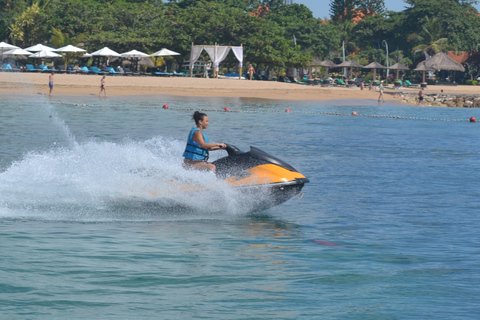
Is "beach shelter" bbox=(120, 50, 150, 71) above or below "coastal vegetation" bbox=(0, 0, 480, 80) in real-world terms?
below

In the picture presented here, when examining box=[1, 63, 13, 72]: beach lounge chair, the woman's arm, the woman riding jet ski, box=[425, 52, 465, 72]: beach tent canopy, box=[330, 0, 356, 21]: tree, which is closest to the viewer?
the woman's arm

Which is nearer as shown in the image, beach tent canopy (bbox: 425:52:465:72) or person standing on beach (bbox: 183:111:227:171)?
person standing on beach (bbox: 183:111:227:171)

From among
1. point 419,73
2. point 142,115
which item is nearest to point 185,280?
point 142,115

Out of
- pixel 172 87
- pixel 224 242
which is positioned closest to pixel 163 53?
pixel 172 87

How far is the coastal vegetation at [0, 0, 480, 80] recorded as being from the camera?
185 ft

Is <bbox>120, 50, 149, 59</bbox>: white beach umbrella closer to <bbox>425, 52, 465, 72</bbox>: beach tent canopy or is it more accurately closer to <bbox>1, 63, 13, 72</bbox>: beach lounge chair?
<bbox>1, 63, 13, 72</bbox>: beach lounge chair

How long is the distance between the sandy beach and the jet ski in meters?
35.1

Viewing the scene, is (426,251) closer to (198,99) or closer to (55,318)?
(55,318)

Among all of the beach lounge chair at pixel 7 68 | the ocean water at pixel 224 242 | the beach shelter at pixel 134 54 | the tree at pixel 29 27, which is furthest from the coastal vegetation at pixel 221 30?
the ocean water at pixel 224 242

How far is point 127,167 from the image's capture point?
10.5 metres

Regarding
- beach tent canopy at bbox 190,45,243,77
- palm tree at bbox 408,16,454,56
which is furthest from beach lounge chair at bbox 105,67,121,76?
palm tree at bbox 408,16,454,56

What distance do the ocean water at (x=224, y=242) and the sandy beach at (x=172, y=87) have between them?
29.0 metres

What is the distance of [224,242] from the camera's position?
8.95 meters

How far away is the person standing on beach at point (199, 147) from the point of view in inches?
→ 386
